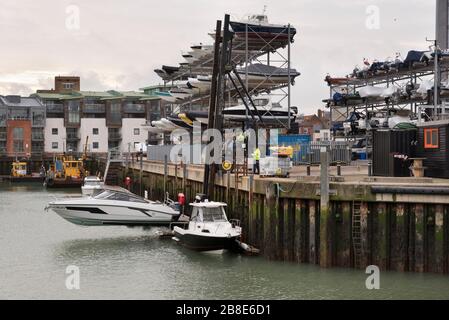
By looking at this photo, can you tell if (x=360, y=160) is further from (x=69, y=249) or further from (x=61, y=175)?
(x=61, y=175)

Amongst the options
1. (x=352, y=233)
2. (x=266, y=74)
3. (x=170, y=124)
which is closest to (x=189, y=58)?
(x=170, y=124)

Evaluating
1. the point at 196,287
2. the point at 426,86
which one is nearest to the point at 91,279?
the point at 196,287

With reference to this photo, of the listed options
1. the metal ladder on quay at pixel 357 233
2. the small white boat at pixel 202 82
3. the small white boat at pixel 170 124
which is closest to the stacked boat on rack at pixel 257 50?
the small white boat at pixel 202 82

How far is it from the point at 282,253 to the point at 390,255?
164 inches

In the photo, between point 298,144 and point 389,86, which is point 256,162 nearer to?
point 298,144

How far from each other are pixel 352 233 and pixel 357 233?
0.60 feet

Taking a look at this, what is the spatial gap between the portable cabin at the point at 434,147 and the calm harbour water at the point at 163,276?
5754mm

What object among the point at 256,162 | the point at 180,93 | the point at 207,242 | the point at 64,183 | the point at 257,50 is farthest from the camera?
the point at 64,183

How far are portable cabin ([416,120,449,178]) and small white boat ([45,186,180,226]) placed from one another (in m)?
13.2

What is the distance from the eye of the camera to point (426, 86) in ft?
144

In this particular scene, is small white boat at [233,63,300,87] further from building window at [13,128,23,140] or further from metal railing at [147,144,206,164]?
building window at [13,128,23,140]

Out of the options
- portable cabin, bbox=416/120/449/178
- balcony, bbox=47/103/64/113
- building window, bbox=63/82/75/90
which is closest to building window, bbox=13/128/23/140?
balcony, bbox=47/103/64/113

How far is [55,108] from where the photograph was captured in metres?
122

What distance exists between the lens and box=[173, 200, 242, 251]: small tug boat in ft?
94.0
